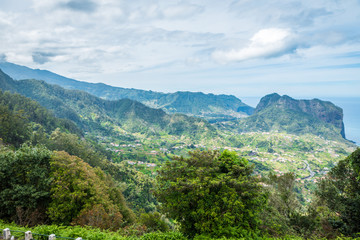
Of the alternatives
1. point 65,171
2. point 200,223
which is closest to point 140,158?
point 65,171

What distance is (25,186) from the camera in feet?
55.8

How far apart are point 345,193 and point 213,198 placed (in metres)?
17.3

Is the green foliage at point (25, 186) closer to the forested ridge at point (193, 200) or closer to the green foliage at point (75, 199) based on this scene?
the forested ridge at point (193, 200)

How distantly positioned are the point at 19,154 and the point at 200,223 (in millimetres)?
18953

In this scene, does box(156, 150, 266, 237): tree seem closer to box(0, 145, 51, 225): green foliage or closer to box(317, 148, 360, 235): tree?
box(317, 148, 360, 235): tree

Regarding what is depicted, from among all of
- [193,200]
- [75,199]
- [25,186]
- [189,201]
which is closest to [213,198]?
[193,200]

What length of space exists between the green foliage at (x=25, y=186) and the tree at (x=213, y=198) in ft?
38.2

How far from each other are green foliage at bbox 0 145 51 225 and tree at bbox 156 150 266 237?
1165cm

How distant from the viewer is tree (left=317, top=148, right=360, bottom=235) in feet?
55.4

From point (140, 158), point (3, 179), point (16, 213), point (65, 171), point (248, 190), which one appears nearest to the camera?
point (248, 190)

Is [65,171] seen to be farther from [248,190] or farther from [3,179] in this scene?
[248,190]

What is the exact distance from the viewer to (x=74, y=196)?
17719mm

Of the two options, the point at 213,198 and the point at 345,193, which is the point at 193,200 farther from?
the point at 345,193

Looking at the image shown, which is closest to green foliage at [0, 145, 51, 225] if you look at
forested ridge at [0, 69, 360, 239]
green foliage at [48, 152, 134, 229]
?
forested ridge at [0, 69, 360, 239]
